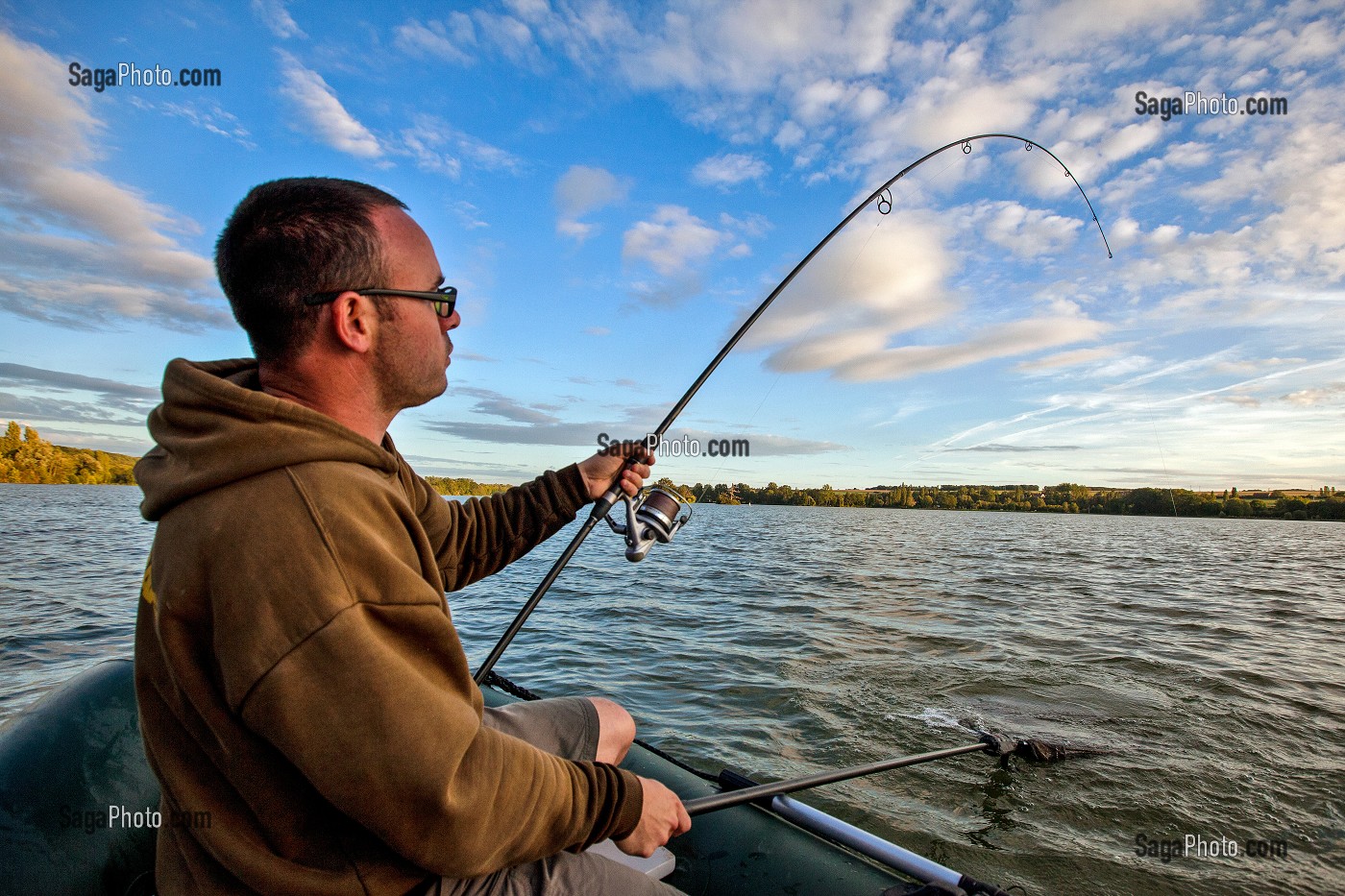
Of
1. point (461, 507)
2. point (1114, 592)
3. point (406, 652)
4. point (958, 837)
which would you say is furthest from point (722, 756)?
point (1114, 592)

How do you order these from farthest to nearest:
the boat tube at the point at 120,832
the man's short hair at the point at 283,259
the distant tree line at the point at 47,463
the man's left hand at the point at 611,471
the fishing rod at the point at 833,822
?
the distant tree line at the point at 47,463, the man's left hand at the point at 611,471, the fishing rod at the point at 833,822, the boat tube at the point at 120,832, the man's short hair at the point at 283,259

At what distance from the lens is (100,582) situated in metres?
11.6

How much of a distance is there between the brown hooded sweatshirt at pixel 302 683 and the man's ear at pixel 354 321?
0.96 ft

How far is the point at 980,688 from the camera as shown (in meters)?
6.48

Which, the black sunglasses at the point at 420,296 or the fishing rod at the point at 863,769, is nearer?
the black sunglasses at the point at 420,296

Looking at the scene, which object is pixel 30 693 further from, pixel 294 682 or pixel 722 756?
pixel 294 682

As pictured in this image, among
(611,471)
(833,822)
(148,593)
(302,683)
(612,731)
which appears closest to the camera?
(302,683)

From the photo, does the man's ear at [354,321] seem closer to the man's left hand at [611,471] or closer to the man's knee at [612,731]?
the man's knee at [612,731]

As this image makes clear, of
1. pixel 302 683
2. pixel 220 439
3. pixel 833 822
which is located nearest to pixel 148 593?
pixel 220 439

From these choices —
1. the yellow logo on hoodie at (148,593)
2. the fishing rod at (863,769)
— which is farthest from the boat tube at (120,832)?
the yellow logo on hoodie at (148,593)

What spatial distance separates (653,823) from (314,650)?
92cm

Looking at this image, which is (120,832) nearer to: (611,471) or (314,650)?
(314,650)

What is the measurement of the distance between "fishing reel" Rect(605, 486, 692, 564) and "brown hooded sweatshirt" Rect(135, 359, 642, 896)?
1515 mm

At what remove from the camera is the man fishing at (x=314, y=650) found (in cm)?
113
